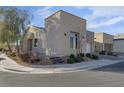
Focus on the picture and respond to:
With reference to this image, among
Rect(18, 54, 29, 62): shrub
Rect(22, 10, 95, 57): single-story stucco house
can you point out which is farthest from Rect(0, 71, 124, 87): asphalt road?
Rect(22, 10, 95, 57): single-story stucco house

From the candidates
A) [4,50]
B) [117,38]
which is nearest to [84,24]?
[4,50]

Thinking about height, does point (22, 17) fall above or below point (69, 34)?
above

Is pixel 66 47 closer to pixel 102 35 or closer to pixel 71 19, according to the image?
pixel 71 19

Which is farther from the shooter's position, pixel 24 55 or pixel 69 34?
pixel 69 34

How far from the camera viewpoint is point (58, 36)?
26.1 m

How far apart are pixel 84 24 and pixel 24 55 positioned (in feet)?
33.1

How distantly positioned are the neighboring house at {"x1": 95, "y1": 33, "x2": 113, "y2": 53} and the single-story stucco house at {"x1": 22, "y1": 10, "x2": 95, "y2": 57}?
1598 cm

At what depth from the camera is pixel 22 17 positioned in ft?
87.2

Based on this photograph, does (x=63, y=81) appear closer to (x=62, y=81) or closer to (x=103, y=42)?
(x=62, y=81)

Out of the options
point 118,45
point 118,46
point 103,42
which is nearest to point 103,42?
point 103,42

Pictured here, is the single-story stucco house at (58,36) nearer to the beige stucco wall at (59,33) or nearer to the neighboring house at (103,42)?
the beige stucco wall at (59,33)

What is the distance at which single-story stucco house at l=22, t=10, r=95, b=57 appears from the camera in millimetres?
26172

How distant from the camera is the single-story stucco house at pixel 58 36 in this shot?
1030 inches

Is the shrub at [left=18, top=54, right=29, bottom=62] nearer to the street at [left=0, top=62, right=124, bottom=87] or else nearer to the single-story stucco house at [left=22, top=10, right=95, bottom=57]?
the single-story stucco house at [left=22, top=10, right=95, bottom=57]
